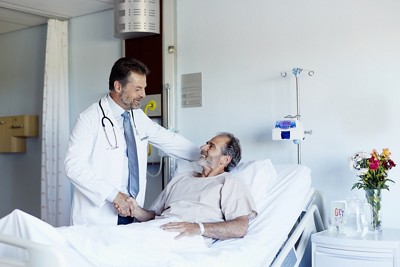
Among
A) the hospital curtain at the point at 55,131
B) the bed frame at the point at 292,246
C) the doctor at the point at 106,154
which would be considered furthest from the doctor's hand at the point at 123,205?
the hospital curtain at the point at 55,131

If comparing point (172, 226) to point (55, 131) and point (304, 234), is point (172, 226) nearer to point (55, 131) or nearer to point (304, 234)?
point (304, 234)

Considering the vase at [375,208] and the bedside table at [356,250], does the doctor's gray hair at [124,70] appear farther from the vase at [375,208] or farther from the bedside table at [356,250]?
the vase at [375,208]

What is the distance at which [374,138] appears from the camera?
9.29 feet

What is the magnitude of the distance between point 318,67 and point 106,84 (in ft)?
6.12

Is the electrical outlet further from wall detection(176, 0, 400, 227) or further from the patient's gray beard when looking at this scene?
the patient's gray beard

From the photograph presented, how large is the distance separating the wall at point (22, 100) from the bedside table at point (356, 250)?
9.97ft

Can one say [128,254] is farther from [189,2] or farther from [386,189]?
[189,2]

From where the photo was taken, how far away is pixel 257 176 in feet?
8.59

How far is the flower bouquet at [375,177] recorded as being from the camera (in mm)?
2592

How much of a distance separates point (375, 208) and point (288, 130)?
2.08ft

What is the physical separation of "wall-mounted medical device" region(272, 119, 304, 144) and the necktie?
0.81m

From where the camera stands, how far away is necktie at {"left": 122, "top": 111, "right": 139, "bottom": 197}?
2729 mm

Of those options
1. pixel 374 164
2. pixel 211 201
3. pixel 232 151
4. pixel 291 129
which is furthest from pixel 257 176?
pixel 374 164

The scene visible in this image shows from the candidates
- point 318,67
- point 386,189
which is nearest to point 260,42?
point 318,67
